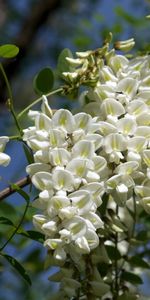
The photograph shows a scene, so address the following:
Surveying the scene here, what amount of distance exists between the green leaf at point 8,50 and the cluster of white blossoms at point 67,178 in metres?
0.13

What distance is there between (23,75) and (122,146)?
3.76 m

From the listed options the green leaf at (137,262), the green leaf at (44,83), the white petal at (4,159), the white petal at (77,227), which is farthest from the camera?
the green leaf at (137,262)

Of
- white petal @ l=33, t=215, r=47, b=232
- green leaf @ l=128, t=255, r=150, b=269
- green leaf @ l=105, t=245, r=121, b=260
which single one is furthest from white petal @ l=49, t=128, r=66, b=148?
green leaf @ l=128, t=255, r=150, b=269

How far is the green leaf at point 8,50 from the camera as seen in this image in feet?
3.38

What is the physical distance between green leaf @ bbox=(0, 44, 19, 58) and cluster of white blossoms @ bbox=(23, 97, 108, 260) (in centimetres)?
13

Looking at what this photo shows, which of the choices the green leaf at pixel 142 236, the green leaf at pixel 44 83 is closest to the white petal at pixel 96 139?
the green leaf at pixel 44 83

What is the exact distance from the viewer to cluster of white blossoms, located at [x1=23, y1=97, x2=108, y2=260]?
85cm

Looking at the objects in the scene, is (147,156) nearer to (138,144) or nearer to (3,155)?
(138,144)

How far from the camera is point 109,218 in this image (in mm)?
1137

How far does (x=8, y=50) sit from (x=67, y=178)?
0.27m

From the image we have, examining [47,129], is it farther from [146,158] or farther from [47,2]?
[47,2]

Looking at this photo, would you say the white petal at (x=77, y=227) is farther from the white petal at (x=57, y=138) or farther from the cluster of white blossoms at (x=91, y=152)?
the white petal at (x=57, y=138)

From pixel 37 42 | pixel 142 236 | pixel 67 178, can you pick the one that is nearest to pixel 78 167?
pixel 67 178

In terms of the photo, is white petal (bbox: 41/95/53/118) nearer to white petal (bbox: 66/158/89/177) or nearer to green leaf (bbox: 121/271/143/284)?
white petal (bbox: 66/158/89/177)
